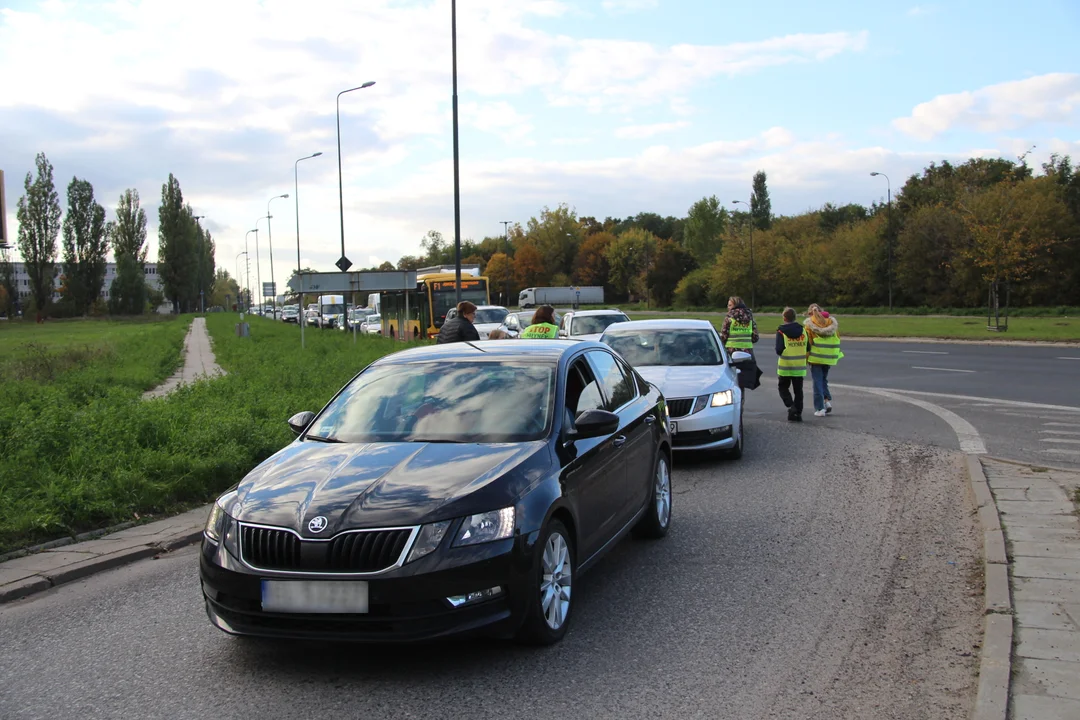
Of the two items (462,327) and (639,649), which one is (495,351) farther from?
(462,327)

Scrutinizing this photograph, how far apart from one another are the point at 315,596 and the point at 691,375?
6.94m

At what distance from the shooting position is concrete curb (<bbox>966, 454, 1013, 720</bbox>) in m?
3.80

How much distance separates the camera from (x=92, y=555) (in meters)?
6.59

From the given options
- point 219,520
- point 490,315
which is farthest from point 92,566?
point 490,315

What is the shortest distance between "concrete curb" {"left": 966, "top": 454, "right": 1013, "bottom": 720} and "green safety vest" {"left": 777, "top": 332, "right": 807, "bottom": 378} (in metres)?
5.73

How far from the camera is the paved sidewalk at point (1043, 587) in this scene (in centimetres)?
391

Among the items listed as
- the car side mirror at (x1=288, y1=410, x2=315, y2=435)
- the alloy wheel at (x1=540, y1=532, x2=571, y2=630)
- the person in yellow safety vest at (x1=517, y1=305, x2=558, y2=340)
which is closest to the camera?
the alloy wheel at (x1=540, y1=532, x2=571, y2=630)

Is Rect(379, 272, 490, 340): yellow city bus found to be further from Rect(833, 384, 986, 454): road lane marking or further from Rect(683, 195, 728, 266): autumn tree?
Rect(683, 195, 728, 266): autumn tree

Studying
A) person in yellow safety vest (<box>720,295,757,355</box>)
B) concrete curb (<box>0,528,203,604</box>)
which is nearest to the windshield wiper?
concrete curb (<box>0,528,203,604</box>)

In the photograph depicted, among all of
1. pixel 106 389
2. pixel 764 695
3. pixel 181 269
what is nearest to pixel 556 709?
pixel 764 695

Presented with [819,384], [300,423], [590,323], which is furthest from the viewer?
[590,323]

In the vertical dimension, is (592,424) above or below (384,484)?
above

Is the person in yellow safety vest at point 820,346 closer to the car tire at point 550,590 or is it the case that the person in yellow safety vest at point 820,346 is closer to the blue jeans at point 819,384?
the blue jeans at point 819,384

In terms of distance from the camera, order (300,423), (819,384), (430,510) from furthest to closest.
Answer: (819,384)
(300,423)
(430,510)
